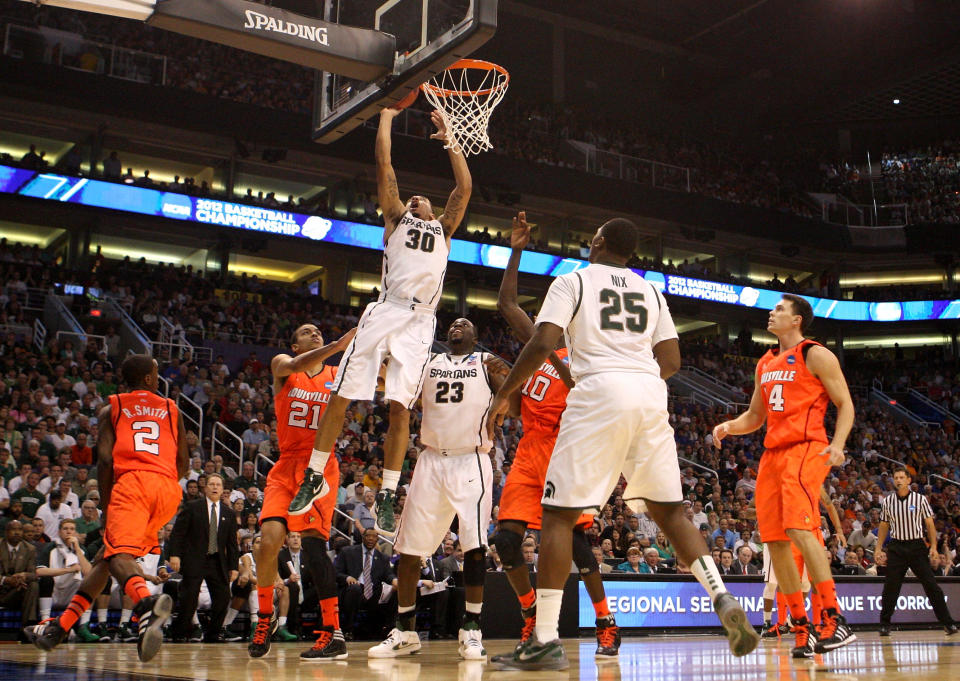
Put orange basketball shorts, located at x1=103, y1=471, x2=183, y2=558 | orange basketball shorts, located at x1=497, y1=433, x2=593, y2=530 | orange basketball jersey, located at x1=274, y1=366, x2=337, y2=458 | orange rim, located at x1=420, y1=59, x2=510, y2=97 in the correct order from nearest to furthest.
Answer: orange basketball shorts, located at x1=103, y1=471, x2=183, y2=558, orange basketball shorts, located at x1=497, y1=433, x2=593, y2=530, orange basketball jersey, located at x1=274, y1=366, x2=337, y2=458, orange rim, located at x1=420, y1=59, x2=510, y2=97

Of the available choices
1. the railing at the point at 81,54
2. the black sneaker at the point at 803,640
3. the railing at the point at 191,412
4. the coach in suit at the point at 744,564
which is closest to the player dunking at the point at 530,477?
the black sneaker at the point at 803,640

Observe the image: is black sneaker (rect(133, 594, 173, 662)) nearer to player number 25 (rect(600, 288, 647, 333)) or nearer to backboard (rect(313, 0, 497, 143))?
player number 25 (rect(600, 288, 647, 333))

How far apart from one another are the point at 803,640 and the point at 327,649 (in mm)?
3092

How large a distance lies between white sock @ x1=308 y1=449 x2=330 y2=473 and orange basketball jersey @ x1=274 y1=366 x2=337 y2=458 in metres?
0.64

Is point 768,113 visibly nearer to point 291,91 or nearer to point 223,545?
point 291,91

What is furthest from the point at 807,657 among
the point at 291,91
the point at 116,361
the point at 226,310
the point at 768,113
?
the point at 768,113

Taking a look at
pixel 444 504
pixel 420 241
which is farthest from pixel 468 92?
pixel 444 504

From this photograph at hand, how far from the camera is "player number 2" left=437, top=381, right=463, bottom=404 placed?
6918 mm

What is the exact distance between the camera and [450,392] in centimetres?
693

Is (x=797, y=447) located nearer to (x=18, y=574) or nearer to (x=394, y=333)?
(x=394, y=333)

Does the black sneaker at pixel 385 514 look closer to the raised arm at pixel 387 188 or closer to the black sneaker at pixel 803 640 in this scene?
the raised arm at pixel 387 188

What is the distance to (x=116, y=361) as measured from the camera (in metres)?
19.8

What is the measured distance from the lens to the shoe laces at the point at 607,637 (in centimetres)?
655

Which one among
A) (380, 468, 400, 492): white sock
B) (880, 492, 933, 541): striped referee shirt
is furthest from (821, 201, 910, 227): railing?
(380, 468, 400, 492): white sock
